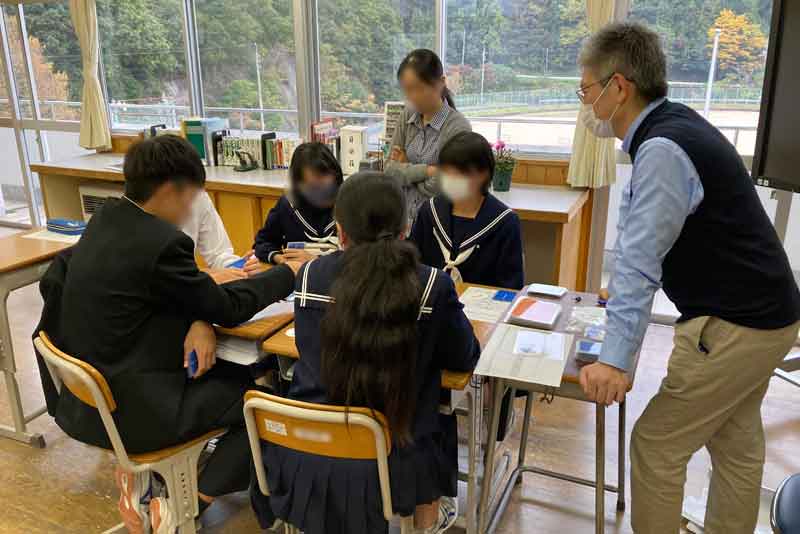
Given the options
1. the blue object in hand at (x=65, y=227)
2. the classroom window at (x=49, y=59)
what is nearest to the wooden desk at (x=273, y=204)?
the classroom window at (x=49, y=59)

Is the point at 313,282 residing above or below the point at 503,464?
above

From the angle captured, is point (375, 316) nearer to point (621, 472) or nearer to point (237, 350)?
point (237, 350)

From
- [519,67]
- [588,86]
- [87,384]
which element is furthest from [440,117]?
[87,384]

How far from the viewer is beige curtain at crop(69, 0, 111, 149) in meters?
4.73

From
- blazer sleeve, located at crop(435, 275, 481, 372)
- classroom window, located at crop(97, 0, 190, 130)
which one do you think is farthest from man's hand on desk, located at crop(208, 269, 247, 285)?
classroom window, located at crop(97, 0, 190, 130)

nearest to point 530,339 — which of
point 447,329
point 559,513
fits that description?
point 447,329

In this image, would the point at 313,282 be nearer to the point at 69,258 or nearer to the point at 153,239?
the point at 153,239

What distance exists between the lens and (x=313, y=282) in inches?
58.1

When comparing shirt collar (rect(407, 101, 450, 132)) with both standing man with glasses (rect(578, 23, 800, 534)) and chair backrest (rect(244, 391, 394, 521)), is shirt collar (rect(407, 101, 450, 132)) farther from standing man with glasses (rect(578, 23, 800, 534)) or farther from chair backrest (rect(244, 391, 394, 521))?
chair backrest (rect(244, 391, 394, 521))

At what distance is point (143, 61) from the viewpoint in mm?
4918

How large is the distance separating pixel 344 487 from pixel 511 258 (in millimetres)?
1116

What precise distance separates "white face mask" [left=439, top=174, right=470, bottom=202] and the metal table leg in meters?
1.61

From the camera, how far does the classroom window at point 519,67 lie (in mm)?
3715

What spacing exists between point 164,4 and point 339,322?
4231 mm
